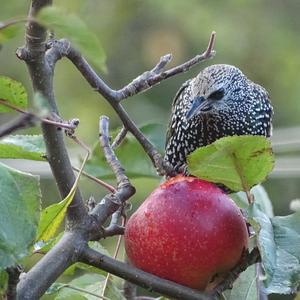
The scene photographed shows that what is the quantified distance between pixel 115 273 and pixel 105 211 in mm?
116

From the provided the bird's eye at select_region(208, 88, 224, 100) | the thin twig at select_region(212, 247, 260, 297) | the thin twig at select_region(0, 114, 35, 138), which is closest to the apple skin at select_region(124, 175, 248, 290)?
the thin twig at select_region(212, 247, 260, 297)

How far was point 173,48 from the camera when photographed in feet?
22.0

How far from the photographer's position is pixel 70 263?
1.40 metres

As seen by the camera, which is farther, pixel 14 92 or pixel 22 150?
pixel 22 150

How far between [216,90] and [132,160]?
1014mm

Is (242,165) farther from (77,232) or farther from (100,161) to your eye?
(100,161)

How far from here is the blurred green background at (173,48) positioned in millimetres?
6309

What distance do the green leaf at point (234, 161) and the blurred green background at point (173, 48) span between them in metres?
4.22

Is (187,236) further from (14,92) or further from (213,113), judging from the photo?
(213,113)

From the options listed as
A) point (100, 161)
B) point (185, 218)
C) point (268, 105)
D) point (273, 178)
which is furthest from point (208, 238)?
point (273, 178)

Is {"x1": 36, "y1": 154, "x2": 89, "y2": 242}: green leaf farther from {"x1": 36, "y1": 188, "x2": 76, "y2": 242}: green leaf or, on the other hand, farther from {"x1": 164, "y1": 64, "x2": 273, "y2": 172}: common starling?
{"x1": 164, "y1": 64, "x2": 273, "y2": 172}: common starling

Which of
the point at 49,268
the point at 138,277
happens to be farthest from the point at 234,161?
the point at 49,268

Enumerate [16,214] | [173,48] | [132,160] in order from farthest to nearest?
[173,48]
[132,160]
[16,214]

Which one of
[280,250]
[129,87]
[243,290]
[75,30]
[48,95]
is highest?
[75,30]
